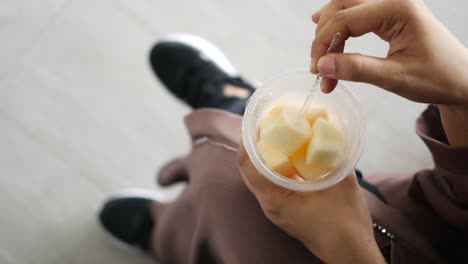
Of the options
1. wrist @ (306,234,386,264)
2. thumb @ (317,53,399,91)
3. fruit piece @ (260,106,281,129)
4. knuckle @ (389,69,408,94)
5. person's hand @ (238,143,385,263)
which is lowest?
wrist @ (306,234,386,264)

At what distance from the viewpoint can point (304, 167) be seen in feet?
1.69

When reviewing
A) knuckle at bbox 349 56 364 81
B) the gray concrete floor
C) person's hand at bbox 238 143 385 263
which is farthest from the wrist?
the gray concrete floor

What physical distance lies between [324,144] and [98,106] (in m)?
0.79

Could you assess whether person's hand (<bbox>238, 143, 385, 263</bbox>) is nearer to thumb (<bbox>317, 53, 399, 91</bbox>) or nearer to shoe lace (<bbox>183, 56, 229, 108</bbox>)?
thumb (<bbox>317, 53, 399, 91</bbox>)

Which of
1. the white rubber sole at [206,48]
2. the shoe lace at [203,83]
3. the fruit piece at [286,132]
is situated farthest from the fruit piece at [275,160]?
the white rubber sole at [206,48]

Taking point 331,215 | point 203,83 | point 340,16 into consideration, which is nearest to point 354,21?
point 340,16

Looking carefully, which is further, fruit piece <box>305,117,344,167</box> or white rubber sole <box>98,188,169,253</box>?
white rubber sole <box>98,188,169,253</box>

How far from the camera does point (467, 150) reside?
1.70 ft

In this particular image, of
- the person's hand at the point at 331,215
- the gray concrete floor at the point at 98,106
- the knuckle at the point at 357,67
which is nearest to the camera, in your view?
the knuckle at the point at 357,67

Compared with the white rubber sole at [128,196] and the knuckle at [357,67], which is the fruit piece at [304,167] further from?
the white rubber sole at [128,196]

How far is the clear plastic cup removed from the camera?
1.64 feet

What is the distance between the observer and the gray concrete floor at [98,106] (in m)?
1.06

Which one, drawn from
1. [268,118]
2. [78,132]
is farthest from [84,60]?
[268,118]

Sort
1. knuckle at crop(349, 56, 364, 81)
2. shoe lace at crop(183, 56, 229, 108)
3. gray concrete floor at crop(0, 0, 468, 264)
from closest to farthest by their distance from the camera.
Answer: 1. knuckle at crop(349, 56, 364, 81)
2. shoe lace at crop(183, 56, 229, 108)
3. gray concrete floor at crop(0, 0, 468, 264)
